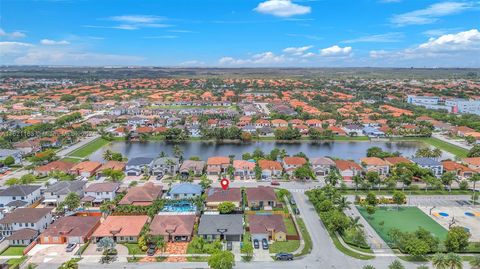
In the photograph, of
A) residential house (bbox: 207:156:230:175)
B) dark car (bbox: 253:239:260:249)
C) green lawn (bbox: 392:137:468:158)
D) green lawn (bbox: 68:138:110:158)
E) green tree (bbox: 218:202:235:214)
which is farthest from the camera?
green lawn (bbox: 392:137:468:158)

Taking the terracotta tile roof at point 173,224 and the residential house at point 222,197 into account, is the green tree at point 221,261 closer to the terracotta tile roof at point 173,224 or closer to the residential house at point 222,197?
the terracotta tile roof at point 173,224

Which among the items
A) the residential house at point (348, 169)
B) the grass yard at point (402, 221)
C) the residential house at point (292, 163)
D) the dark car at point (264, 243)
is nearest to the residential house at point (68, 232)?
the dark car at point (264, 243)

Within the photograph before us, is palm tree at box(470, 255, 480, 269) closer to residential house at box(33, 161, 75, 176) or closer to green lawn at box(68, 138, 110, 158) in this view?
residential house at box(33, 161, 75, 176)

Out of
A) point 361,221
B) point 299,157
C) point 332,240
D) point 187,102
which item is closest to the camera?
point 332,240

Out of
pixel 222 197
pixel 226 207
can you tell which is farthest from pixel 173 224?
pixel 222 197

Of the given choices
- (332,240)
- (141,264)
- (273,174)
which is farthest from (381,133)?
(141,264)

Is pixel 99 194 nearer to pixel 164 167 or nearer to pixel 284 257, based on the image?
pixel 164 167

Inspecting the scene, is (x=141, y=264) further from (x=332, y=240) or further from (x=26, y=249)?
(x=332, y=240)

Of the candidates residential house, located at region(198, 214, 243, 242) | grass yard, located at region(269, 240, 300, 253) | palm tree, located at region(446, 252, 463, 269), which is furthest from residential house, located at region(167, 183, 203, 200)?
palm tree, located at region(446, 252, 463, 269)
